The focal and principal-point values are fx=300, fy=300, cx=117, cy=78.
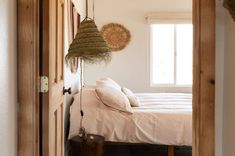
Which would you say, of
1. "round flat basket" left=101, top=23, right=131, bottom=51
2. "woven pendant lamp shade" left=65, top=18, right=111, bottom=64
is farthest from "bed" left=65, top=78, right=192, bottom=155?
"round flat basket" left=101, top=23, right=131, bottom=51

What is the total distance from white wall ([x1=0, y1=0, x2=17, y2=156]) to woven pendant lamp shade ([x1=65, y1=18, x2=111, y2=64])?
913 mm

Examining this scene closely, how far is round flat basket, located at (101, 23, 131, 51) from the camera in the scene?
602 cm

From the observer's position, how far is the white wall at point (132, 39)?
6.01 m

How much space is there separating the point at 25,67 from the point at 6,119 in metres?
0.29

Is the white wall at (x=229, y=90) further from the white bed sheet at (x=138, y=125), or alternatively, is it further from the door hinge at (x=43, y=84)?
the white bed sheet at (x=138, y=125)

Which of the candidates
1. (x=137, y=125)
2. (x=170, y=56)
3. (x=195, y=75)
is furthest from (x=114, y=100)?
(x=170, y=56)

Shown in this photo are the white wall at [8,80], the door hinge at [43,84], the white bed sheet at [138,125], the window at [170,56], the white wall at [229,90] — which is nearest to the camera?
the white wall at [8,80]

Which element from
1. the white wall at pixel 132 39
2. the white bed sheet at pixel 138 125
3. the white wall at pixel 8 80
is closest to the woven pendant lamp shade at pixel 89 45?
the white wall at pixel 8 80

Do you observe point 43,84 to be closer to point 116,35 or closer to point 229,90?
point 229,90

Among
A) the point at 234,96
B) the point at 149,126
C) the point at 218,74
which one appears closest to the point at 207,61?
the point at 218,74

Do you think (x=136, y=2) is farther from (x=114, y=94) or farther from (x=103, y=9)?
(x=114, y=94)

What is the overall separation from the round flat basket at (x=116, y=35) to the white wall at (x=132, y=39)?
0.27ft

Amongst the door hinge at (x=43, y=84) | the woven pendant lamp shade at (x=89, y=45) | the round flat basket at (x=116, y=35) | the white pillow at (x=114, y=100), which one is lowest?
the white pillow at (x=114, y=100)

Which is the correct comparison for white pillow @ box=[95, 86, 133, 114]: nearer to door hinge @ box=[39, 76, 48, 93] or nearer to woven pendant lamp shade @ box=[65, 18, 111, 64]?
woven pendant lamp shade @ box=[65, 18, 111, 64]
